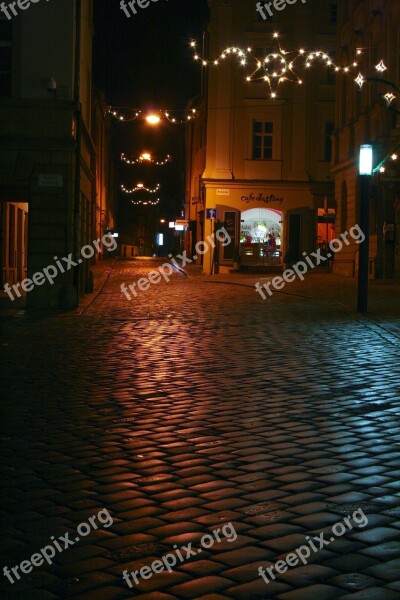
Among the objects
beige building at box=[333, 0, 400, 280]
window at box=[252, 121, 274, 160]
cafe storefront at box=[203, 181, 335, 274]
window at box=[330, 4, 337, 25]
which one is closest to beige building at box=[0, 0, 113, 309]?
beige building at box=[333, 0, 400, 280]

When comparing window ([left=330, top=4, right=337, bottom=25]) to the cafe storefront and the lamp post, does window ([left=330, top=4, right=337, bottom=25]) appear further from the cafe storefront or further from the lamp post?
the lamp post

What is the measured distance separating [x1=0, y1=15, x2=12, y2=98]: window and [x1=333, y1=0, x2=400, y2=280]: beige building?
1161 cm

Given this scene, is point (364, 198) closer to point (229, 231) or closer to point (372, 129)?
point (372, 129)

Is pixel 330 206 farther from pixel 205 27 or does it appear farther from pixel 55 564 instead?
pixel 55 564

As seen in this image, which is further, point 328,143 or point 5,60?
point 328,143

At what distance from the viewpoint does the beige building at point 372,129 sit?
29.6 m

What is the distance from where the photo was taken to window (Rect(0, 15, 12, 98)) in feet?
66.5

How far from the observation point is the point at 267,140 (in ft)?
143

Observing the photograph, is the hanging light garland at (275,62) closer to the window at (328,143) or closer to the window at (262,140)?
the window at (262,140)

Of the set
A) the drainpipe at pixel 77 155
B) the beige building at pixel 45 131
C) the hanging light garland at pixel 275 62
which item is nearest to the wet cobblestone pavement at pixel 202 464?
the beige building at pixel 45 131

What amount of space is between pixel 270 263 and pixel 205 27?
1318 centimetres

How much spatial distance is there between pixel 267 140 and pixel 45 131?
24.9 metres

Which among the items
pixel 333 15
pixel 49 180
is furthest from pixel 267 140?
pixel 49 180

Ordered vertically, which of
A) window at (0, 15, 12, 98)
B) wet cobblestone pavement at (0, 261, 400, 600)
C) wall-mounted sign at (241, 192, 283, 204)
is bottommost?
wet cobblestone pavement at (0, 261, 400, 600)
